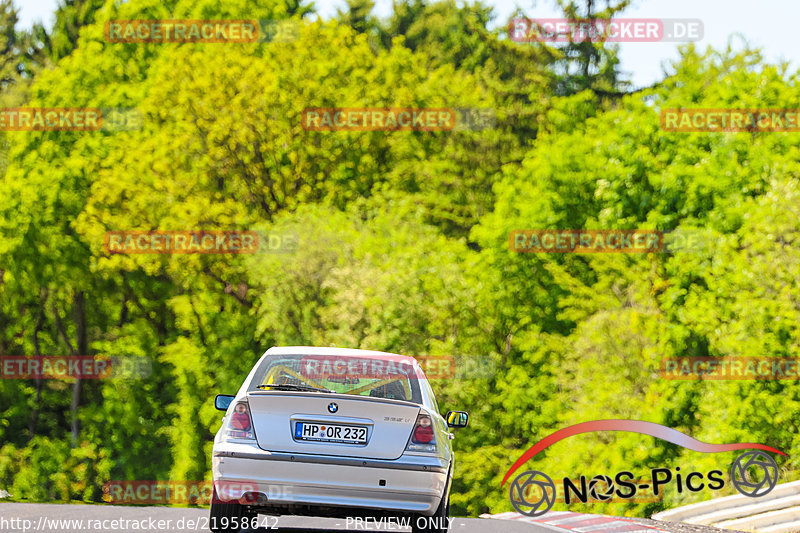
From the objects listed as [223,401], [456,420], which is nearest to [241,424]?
[223,401]

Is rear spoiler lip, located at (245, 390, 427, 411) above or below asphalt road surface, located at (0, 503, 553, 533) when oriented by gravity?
above

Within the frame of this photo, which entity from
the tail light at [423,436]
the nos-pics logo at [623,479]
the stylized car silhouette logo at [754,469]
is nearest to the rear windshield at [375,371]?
the tail light at [423,436]

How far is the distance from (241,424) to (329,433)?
0.67 meters

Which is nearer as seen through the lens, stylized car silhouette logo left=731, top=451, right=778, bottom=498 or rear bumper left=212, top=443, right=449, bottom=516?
rear bumper left=212, top=443, right=449, bottom=516

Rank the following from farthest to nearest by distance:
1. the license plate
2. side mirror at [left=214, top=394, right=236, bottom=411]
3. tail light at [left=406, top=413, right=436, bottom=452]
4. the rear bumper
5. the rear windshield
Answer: side mirror at [left=214, top=394, right=236, bottom=411] → the rear windshield → tail light at [left=406, top=413, right=436, bottom=452] → the license plate → the rear bumper

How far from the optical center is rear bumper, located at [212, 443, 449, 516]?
8.30 meters

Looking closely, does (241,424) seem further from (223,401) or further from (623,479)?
(623,479)

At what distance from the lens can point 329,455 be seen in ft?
27.4

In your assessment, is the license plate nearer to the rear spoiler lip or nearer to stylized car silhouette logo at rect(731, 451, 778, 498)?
the rear spoiler lip

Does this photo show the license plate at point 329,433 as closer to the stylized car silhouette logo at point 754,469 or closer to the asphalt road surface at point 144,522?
the asphalt road surface at point 144,522

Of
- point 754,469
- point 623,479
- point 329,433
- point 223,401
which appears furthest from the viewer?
point 623,479

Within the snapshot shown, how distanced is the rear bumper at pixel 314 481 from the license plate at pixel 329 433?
14 centimetres

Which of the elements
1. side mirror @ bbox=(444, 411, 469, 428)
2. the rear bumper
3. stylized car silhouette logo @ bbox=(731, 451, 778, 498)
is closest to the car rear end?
the rear bumper

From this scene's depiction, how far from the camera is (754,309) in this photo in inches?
913
